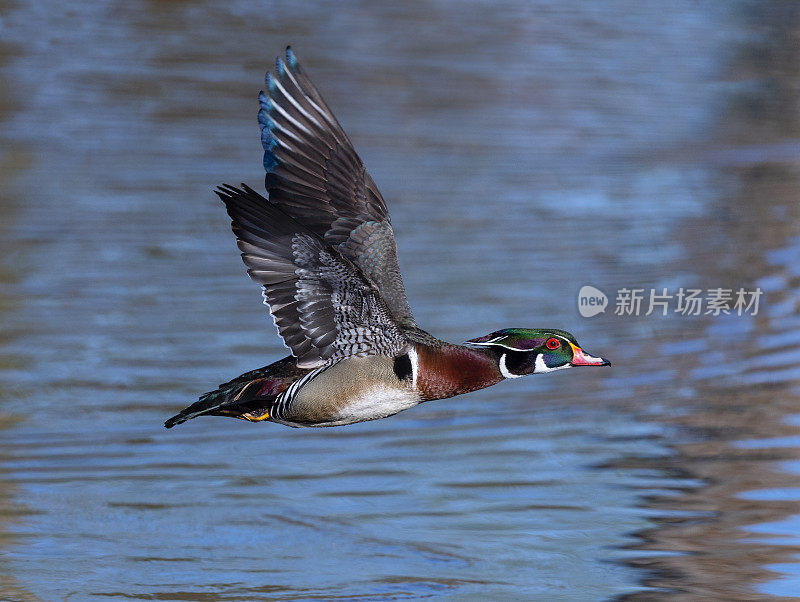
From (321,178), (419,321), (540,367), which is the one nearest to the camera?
(540,367)

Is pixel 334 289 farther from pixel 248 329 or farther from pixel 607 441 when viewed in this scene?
pixel 248 329

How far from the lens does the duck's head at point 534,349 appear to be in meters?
4.21

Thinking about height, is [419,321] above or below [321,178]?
Result: below

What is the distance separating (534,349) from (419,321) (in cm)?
524

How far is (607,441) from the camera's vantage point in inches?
342

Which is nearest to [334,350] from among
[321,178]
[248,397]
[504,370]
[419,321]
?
[248,397]

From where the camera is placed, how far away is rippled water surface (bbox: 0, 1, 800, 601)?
7.61m

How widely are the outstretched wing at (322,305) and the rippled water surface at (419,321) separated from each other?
3.42 meters

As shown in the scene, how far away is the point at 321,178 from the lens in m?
5.06

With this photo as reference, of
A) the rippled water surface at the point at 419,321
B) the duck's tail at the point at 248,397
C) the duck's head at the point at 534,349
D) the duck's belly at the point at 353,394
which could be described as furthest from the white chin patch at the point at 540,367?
the rippled water surface at the point at 419,321

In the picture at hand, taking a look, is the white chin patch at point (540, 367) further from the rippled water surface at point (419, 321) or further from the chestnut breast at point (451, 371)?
the rippled water surface at point (419, 321)

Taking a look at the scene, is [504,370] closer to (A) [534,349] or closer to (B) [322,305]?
(A) [534,349]

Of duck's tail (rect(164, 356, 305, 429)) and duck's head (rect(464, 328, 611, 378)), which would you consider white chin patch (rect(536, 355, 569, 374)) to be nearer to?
duck's head (rect(464, 328, 611, 378))

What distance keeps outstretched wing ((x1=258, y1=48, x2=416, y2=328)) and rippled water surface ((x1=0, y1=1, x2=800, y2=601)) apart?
108 inches
